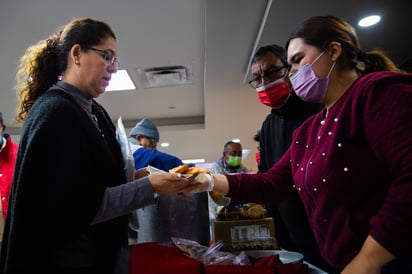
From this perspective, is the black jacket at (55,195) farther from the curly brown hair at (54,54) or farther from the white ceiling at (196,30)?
the white ceiling at (196,30)

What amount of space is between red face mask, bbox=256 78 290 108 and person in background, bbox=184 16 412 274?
495mm

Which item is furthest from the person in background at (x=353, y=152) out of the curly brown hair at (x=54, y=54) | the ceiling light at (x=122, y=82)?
the ceiling light at (x=122, y=82)

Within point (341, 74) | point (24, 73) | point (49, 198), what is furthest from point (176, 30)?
point (49, 198)

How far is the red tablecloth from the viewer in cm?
87

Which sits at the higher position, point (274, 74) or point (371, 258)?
point (274, 74)

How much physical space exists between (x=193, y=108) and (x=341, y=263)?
16.4ft

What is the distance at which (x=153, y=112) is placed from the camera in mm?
5793

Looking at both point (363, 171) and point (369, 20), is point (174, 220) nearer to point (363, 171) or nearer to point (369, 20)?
point (363, 171)

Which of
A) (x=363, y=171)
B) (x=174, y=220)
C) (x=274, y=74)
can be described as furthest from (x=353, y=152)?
(x=274, y=74)

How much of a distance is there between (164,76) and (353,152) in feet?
11.4

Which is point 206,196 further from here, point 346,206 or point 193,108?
point 193,108

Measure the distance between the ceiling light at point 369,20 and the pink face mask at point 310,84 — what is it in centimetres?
203

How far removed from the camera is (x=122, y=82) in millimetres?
4191

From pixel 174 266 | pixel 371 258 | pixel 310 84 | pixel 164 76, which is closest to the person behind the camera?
pixel 371 258
